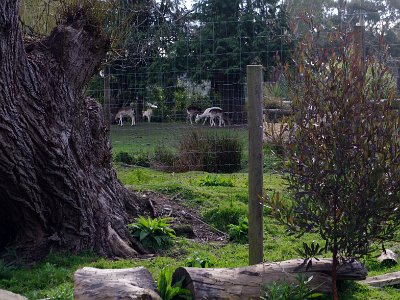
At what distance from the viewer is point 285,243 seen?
26.5 ft

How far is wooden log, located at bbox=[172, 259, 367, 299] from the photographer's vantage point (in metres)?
5.33

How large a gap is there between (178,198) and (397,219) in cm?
500

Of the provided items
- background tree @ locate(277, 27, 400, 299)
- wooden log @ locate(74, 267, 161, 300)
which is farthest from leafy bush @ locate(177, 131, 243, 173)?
background tree @ locate(277, 27, 400, 299)

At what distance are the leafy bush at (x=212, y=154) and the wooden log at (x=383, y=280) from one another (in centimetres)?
745

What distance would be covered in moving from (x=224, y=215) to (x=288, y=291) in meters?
3.87

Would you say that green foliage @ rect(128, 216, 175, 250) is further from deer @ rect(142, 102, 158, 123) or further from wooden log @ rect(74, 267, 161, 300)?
deer @ rect(142, 102, 158, 123)

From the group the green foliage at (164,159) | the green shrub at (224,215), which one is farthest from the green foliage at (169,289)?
the green foliage at (164,159)

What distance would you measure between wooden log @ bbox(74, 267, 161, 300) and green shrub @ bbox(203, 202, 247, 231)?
3.59 m

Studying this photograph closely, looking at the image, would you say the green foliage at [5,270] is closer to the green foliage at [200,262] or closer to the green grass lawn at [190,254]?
the green grass lawn at [190,254]

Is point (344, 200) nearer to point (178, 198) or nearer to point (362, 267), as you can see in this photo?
point (362, 267)

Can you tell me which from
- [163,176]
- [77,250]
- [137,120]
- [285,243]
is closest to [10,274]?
[77,250]

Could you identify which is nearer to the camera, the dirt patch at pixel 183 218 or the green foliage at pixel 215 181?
the dirt patch at pixel 183 218

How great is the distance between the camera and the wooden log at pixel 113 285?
4.93m

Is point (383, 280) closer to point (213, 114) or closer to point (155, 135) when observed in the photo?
point (213, 114)
